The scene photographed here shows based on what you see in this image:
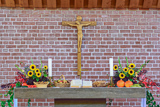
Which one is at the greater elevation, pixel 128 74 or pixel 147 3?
pixel 147 3

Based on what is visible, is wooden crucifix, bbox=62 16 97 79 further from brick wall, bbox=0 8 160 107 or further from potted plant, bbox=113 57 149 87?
potted plant, bbox=113 57 149 87

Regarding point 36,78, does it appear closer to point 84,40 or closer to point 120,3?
point 84,40

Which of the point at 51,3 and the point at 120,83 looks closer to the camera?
the point at 120,83

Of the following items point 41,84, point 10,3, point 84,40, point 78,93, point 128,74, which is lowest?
point 78,93

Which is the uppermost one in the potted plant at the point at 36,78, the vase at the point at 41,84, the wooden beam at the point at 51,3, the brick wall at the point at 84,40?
the wooden beam at the point at 51,3

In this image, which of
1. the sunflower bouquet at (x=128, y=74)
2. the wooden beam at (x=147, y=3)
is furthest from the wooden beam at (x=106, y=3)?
the sunflower bouquet at (x=128, y=74)

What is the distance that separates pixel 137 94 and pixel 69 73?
4.91 ft

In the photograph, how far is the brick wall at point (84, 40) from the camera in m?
3.90

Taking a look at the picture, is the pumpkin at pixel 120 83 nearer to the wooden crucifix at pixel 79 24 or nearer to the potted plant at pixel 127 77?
the potted plant at pixel 127 77

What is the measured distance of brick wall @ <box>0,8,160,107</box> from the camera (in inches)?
153

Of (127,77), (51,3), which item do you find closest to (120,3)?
(51,3)

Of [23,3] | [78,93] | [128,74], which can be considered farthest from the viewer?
[23,3]

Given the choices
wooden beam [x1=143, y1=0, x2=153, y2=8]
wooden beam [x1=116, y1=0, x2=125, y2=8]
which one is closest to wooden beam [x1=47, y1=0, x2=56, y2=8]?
wooden beam [x1=116, y1=0, x2=125, y2=8]

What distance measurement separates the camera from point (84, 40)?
3941 mm
